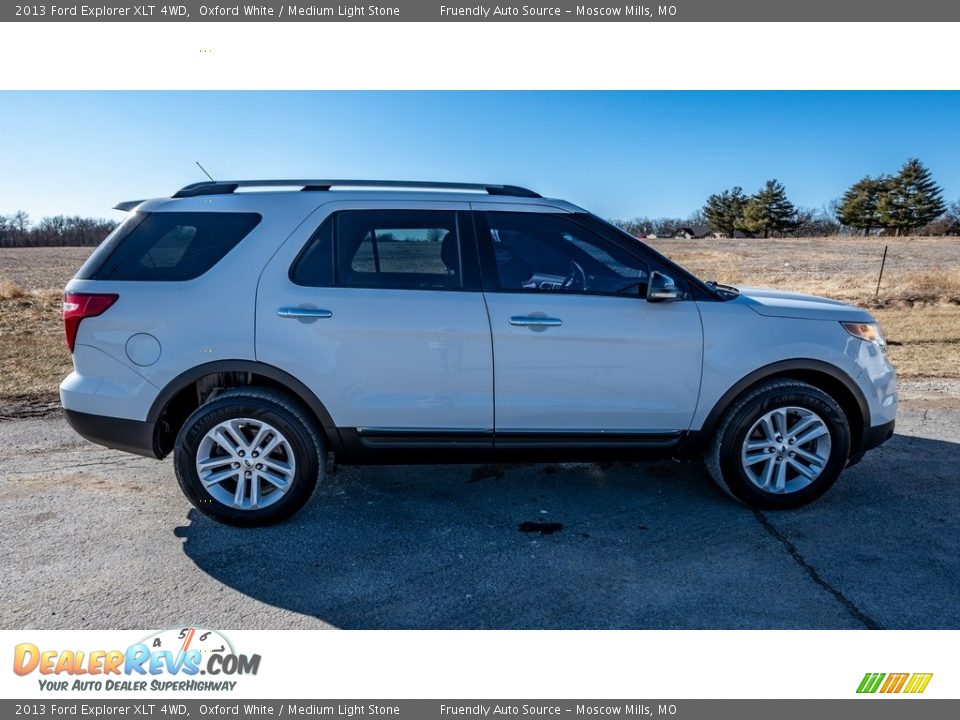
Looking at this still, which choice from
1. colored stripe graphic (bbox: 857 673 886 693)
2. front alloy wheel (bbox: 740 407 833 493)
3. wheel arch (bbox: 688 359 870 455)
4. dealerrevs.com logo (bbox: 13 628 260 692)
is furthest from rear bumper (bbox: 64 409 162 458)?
colored stripe graphic (bbox: 857 673 886 693)

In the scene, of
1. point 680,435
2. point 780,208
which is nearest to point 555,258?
point 680,435

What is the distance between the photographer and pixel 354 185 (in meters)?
3.81

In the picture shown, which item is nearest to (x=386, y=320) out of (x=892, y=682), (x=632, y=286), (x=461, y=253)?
(x=461, y=253)

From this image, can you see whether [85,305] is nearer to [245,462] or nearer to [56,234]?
[245,462]

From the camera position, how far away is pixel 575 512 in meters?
3.78

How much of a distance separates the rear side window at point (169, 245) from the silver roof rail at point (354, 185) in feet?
0.86

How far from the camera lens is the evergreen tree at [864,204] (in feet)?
250

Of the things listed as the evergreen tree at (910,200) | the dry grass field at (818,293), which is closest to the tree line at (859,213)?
the evergreen tree at (910,200)

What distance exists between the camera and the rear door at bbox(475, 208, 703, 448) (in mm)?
3545

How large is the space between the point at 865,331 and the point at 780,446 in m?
0.89

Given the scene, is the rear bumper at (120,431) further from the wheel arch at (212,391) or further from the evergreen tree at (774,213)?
the evergreen tree at (774,213)

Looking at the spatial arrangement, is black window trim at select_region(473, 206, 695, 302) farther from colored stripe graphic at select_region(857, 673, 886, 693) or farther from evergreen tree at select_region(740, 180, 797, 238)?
evergreen tree at select_region(740, 180, 797, 238)

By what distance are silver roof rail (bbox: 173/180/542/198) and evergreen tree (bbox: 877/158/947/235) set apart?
8583cm
